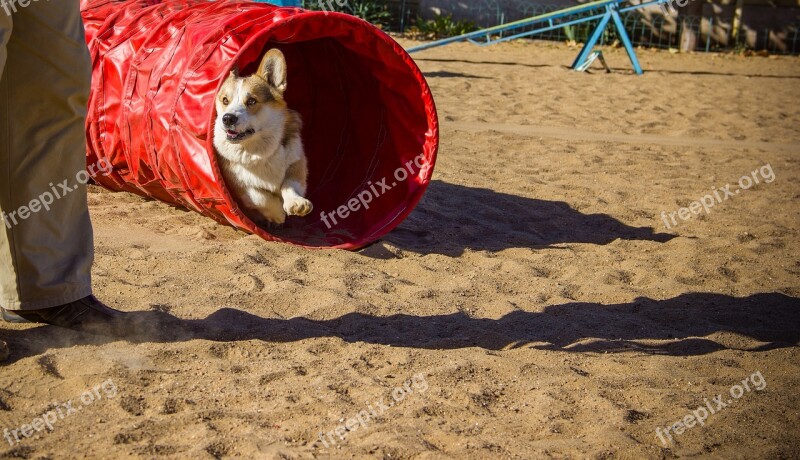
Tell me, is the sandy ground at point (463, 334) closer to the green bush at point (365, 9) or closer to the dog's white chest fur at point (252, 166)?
the dog's white chest fur at point (252, 166)

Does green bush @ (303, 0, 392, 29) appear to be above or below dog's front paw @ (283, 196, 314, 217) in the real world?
below

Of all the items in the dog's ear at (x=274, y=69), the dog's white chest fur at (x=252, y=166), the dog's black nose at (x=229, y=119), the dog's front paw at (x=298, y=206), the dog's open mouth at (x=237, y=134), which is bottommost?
the dog's front paw at (x=298, y=206)

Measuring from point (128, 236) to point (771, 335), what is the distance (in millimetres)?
3541

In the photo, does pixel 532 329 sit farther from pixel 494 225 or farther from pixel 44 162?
pixel 44 162

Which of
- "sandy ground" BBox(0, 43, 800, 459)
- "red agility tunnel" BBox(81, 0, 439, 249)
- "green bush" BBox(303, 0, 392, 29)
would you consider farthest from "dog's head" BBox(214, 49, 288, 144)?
"green bush" BBox(303, 0, 392, 29)

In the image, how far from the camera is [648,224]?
5.74 metres

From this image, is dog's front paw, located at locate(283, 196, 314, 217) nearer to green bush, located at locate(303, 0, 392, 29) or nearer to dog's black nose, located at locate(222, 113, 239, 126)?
dog's black nose, located at locate(222, 113, 239, 126)

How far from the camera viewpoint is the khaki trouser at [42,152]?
2959mm

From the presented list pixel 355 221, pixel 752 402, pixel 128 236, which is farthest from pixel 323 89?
pixel 752 402

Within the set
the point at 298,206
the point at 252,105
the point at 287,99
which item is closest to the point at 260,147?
the point at 252,105

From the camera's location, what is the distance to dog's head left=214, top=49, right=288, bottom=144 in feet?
15.7

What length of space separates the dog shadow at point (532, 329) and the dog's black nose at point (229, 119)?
1.42 meters

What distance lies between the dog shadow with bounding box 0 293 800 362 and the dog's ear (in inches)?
73.7

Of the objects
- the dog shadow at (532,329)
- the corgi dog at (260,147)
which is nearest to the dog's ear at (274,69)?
the corgi dog at (260,147)
